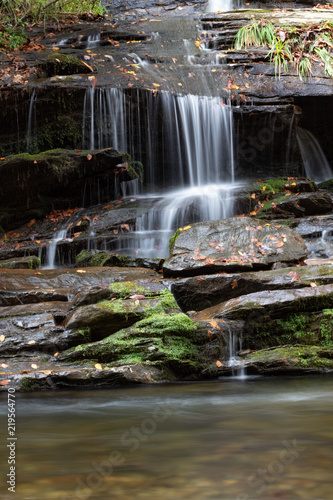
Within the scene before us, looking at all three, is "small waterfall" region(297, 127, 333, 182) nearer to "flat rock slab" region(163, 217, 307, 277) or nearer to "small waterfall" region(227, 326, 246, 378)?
"flat rock slab" region(163, 217, 307, 277)

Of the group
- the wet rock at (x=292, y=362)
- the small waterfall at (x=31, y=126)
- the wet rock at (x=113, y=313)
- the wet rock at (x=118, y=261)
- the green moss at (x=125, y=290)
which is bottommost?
the wet rock at (x=292, y=362)

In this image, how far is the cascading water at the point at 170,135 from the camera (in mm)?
11094

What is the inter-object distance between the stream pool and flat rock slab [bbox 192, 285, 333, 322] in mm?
814

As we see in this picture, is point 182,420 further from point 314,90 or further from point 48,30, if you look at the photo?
point 48,30

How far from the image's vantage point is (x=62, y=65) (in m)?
11.4

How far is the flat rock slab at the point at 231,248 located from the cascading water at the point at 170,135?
135 inches

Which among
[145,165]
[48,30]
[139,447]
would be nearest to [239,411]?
[139,447]

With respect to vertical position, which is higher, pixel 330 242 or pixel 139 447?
pixel 330 242

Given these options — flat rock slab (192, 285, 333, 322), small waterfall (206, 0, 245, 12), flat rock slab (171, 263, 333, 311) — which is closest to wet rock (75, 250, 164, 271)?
flat rock slab (171, 263, 333, 311)

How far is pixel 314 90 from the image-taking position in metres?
11.5

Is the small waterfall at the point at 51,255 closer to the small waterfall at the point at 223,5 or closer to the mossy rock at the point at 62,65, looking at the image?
the mossy rock at the point at 62,65

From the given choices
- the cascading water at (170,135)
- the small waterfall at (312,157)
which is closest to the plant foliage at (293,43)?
the small waterfall at (312,157)

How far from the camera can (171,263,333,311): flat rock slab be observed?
18.6 feet

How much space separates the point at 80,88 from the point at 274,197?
5.08 metres
